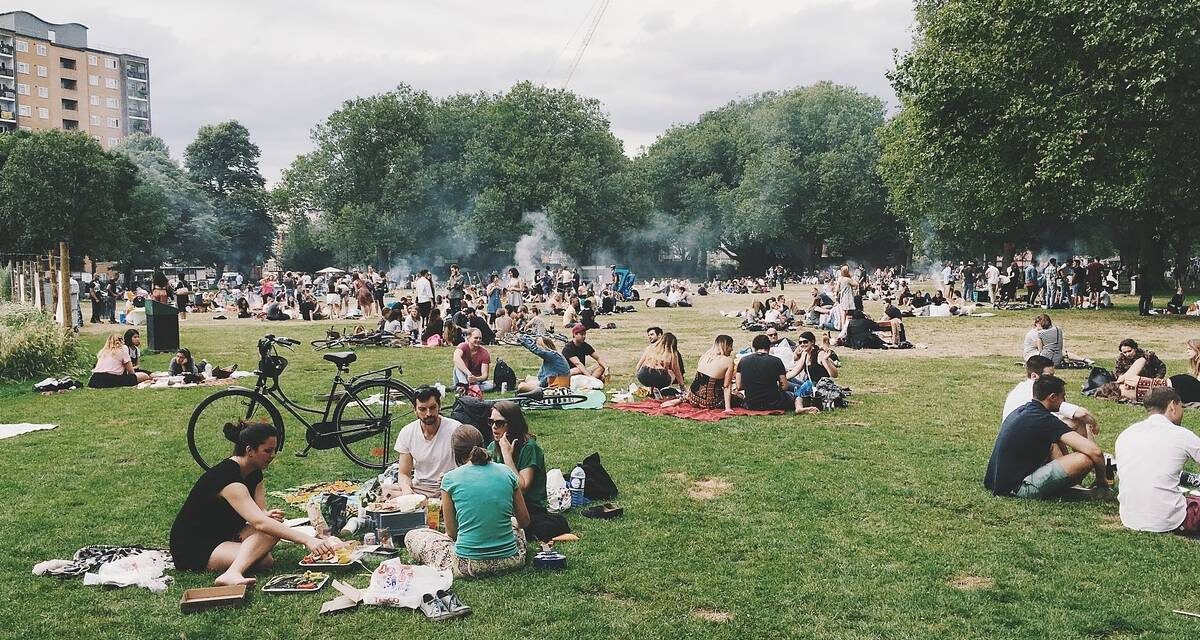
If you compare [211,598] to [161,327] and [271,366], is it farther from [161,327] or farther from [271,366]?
[161,327]

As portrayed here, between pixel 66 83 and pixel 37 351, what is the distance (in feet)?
301

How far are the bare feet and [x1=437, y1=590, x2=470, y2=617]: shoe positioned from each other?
1.34 metres

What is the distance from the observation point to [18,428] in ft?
39.8

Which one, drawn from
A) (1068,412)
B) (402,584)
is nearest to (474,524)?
(402,584)

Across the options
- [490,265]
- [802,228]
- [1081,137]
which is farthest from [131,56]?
[1081,137]

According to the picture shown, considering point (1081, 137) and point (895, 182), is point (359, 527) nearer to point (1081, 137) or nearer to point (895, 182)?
point (1081, 137)

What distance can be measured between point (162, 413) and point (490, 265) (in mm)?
54789

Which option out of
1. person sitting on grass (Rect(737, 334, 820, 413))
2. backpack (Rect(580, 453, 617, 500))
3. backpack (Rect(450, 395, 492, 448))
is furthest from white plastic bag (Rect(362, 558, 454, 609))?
person sitting on grass (Rect(737, 334, 820, 413))

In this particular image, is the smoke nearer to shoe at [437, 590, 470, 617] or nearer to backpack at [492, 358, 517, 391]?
backpack at [492, 358, 517, 391]

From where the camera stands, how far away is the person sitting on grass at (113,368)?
15.7 meters

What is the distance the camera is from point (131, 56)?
10306 centimetres

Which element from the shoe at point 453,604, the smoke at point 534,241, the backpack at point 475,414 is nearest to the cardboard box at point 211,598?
the shoe at point 453,604

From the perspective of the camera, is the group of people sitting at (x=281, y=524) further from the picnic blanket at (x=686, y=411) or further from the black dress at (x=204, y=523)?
the picnic blanket at (x=686, y=411)

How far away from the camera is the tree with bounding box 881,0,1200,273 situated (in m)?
22.8
